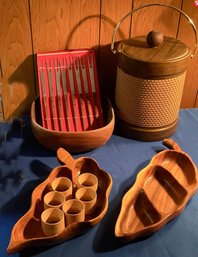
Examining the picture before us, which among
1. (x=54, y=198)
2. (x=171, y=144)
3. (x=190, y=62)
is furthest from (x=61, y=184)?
(x=190, y=62)

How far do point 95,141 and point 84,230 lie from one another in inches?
9.9

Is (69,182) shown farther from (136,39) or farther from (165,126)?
(136,39)

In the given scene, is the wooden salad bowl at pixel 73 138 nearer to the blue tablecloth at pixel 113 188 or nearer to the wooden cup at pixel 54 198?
the blue tablecloth at pixel 113 188

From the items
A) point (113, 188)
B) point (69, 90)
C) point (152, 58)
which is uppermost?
point (152, 58)

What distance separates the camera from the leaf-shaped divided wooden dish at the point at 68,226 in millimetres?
554

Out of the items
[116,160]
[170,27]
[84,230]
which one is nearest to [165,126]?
[116,160]

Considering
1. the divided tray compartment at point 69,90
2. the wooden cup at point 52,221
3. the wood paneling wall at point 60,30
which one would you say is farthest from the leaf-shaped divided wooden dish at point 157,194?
the wood paneling wall at point 60,30

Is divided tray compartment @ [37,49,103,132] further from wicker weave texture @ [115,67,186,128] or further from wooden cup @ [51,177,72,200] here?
wooden cup @ [51,177,72,200]

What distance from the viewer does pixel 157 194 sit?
70 centimetres

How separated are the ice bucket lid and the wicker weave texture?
0.06 feet

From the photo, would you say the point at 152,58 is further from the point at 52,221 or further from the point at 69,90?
the point at 52,221

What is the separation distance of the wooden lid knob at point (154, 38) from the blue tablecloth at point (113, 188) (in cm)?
27

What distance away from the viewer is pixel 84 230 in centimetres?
59

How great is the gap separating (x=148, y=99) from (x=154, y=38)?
0.51 feet
